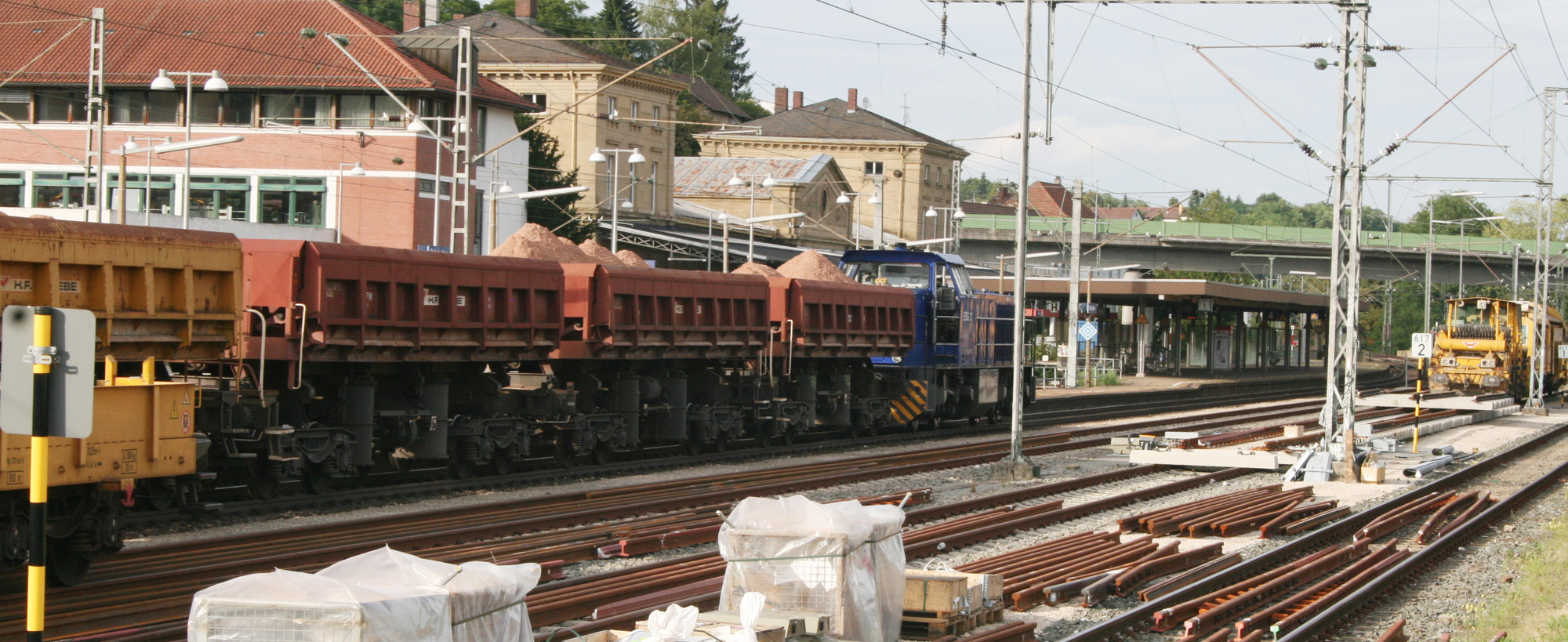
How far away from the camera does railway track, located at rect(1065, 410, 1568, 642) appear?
10.6m

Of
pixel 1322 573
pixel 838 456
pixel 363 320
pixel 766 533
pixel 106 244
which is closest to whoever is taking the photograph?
pixel 766 533

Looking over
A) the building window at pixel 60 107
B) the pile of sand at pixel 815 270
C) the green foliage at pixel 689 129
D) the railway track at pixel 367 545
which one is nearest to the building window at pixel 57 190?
the building window at pixel 60 107

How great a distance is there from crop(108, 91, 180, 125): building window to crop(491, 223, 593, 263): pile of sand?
96.6 feet

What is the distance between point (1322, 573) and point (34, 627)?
1096 centimetres

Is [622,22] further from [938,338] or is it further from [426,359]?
[426,359]

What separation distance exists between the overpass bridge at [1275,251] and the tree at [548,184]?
26522 millimetres

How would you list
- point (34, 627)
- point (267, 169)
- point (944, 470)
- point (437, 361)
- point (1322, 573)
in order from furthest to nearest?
point (267, 169) < point (944, 470) < point (437, 361) < point (1322, 573) < point (34, 627)

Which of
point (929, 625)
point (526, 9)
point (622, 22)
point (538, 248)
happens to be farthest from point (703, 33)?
point (929, 625)

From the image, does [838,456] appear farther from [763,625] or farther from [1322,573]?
[763,625]

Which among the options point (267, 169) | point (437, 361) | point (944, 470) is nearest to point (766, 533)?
point (437, 361)

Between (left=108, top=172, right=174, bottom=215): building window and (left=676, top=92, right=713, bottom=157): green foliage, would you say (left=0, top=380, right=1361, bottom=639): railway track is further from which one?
(left=676, top=92, right=713, bottom=157): green foliage

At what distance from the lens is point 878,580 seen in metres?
9.09

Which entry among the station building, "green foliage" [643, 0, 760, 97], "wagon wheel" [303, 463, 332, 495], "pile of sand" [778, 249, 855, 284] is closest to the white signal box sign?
"pile of sand" [778, 249, 855, 284]

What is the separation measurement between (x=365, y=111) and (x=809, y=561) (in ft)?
140
